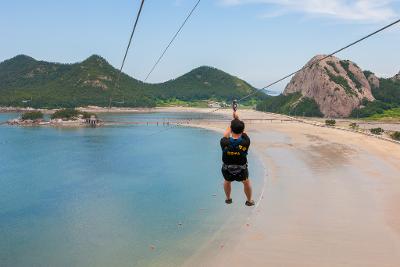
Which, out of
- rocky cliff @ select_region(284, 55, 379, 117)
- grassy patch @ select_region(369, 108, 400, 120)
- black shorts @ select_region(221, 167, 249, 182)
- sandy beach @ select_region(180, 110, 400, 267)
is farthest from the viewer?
rocky cliff @ select_region(284, 55, 379, 117)

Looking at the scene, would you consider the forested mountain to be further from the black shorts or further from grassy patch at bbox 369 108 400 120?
the black shorts

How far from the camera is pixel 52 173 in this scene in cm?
5275

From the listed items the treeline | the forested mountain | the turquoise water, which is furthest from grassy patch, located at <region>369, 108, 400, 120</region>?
the turquoise water

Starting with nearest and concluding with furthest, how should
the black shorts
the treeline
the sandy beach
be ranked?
the black shorts → the sandy beach → the treeline

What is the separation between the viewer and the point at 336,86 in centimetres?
17100

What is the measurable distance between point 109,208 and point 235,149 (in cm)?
2654

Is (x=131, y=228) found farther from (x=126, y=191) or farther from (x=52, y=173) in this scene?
(x=52, y=173)

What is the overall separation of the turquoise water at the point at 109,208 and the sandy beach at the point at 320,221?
8.12 feet

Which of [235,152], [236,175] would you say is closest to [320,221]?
[236,175]

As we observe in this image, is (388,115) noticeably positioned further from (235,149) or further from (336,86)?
(235,149)

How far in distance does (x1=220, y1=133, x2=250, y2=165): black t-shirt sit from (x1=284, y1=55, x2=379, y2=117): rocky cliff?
164473mm

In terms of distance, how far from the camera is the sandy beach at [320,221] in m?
20.5

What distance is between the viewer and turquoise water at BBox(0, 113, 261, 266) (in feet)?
78.1

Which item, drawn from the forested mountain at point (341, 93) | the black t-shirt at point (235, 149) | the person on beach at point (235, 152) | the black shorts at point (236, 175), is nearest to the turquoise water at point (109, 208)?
the black shorts at point (236, 175)
